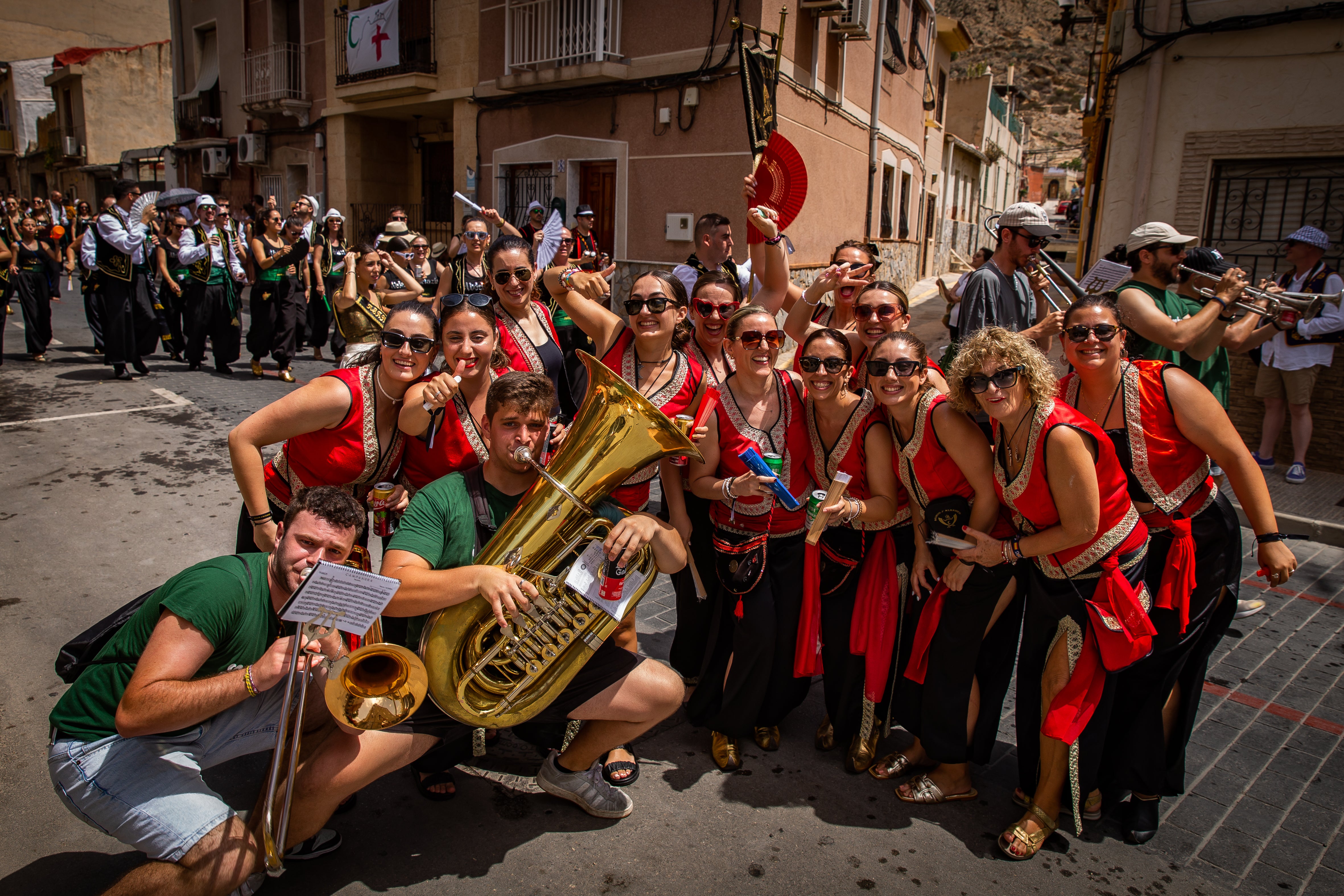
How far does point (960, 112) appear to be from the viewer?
3012 centimetres

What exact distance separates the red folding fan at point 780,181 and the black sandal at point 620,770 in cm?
294

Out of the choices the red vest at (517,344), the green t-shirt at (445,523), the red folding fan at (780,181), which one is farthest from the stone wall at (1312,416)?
the green t-shirt at (445,523)

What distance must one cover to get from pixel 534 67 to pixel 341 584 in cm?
1355

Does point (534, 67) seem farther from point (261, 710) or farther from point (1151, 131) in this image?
point (261, 710)

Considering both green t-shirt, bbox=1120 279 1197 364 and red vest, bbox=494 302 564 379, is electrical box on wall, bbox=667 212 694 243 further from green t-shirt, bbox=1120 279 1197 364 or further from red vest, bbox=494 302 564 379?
green t-shirt, bbox=1120 279 1197 364

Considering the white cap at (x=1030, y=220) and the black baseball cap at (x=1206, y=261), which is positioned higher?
the white cap at (x=1030, y=220)

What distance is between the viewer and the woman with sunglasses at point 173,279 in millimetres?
10094

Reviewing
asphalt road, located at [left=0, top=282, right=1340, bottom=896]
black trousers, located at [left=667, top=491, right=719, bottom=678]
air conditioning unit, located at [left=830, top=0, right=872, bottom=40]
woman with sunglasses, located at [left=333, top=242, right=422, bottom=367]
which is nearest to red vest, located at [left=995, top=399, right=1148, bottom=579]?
asphalt road, located at [left=0, top=282, right=1340, bottom=896]

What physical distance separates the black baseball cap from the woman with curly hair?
6.90 ft

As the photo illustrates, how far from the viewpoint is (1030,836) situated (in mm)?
2797

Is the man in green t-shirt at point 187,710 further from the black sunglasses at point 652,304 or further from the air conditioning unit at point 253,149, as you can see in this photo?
the air conditioning unit at point 253,149

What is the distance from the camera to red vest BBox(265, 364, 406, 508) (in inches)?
122

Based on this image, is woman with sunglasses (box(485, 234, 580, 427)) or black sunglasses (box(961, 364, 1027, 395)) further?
woman with sunglasses (box(485, 234, 580, 427))

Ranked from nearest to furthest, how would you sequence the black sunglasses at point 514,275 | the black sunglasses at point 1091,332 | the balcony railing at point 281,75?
1. the black sunglasses at point 1091,332
2. the black sunglasses at point 514,275
3. the balcony railing at point 281,75
